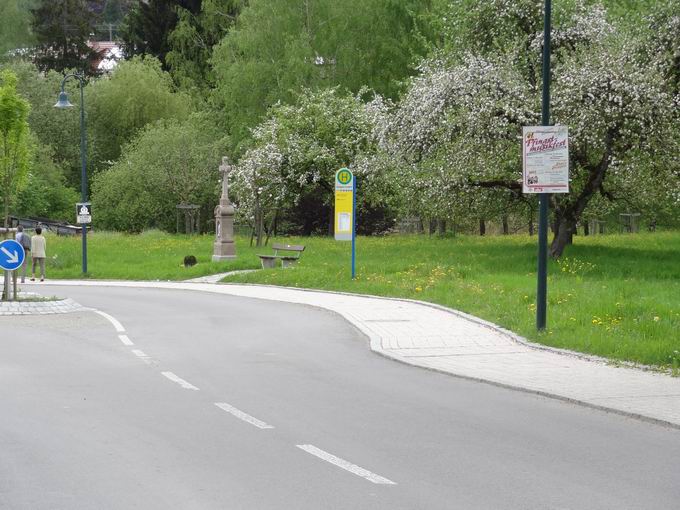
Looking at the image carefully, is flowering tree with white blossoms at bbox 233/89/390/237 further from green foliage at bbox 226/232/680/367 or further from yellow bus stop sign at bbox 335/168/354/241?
yellow bus stop sign at bbox 335/168/354/241

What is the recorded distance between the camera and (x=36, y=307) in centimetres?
2055

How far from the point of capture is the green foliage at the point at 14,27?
7738cm

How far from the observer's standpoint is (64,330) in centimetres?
1728

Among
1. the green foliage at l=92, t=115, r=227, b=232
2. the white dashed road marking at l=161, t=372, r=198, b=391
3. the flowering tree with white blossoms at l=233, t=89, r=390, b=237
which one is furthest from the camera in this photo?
the green foliage at l=92, t=115, r=227, b=232

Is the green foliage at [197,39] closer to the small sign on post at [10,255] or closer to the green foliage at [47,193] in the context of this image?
the green foliage at [47,193]

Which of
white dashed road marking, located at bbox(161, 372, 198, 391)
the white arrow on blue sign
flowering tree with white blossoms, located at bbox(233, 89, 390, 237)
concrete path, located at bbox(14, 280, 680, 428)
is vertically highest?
flowering tree with white blossoms, located at bbox(233, 89, 390, 237)

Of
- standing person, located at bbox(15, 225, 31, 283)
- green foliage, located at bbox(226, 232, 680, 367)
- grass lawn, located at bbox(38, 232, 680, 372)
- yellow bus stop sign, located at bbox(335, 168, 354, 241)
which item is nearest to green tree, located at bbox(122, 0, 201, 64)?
grass lawn, located at bbox(38, 232, 680, 372)

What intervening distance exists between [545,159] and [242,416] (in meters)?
7.63

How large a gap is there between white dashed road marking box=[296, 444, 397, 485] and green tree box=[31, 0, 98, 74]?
70.1m

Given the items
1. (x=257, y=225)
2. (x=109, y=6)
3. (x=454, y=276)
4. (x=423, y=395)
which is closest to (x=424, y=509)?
(x=423, y=395)

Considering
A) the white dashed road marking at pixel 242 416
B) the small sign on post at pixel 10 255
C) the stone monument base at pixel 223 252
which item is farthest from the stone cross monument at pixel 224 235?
the white dashed road marking at pixel 242 416

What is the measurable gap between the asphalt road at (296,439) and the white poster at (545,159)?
360 cm

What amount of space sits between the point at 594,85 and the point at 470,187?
4766mm

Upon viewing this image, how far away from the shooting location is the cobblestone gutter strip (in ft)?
66.0
